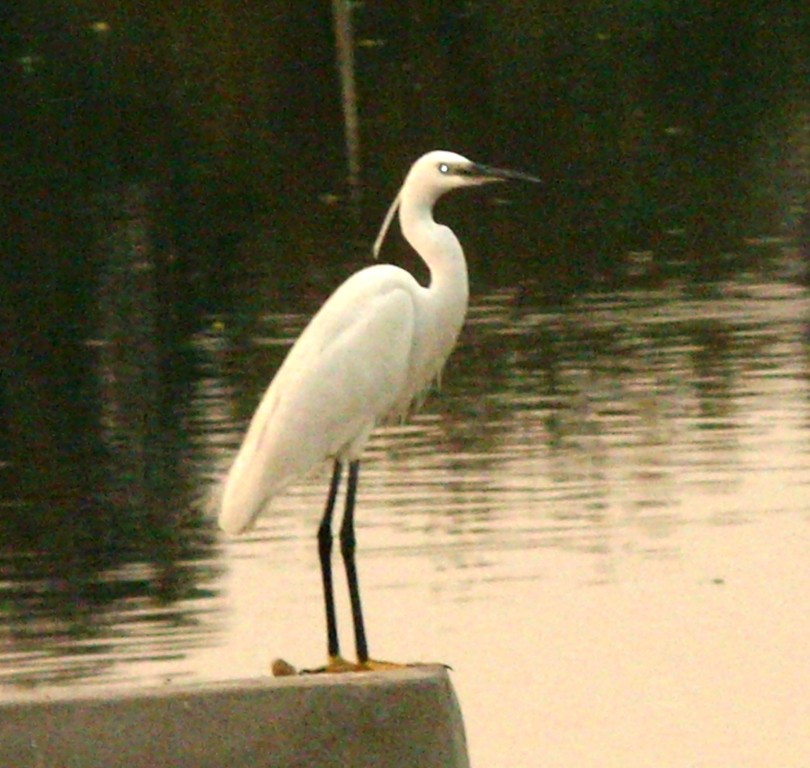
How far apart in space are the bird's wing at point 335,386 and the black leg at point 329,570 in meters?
0.11

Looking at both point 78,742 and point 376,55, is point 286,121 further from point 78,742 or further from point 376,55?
point 78,742

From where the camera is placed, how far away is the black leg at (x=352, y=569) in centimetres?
659

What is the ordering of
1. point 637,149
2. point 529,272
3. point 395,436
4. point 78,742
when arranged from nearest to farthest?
point 78,742
point 395,436
point 529,272
point 637,149

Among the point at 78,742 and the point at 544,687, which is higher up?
the point at 78,742

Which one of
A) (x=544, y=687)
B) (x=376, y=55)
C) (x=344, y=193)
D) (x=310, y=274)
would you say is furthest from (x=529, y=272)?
(x=376, y=55)

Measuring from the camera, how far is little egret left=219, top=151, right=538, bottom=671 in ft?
22.1

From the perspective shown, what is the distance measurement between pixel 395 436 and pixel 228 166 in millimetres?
8968

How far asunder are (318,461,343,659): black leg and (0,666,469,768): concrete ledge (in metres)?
1.13

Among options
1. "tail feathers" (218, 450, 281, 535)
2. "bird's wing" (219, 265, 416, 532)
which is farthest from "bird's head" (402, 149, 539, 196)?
"tail feathers" (218, 450, 281, 535)

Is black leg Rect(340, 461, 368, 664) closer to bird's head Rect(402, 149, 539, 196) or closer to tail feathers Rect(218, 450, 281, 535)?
tail feathers Rect(218, 450, 281, 535)

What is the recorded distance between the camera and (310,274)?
1429 cm

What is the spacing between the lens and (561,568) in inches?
336

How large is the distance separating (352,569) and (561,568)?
185 centimetres

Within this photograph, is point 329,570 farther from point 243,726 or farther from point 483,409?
point 483,409
